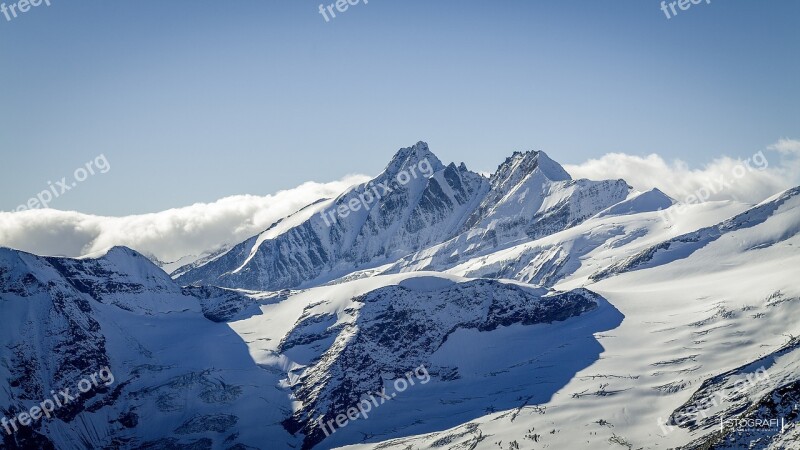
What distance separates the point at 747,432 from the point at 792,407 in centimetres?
1229

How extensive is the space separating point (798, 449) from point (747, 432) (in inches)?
640

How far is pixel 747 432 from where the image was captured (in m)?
200

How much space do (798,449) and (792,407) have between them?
1696cm

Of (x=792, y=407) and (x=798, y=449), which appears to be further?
(x=792, y=407)

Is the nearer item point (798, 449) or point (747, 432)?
point (798, 449)

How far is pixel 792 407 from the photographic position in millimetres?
199000

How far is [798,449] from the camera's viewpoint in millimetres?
184250
